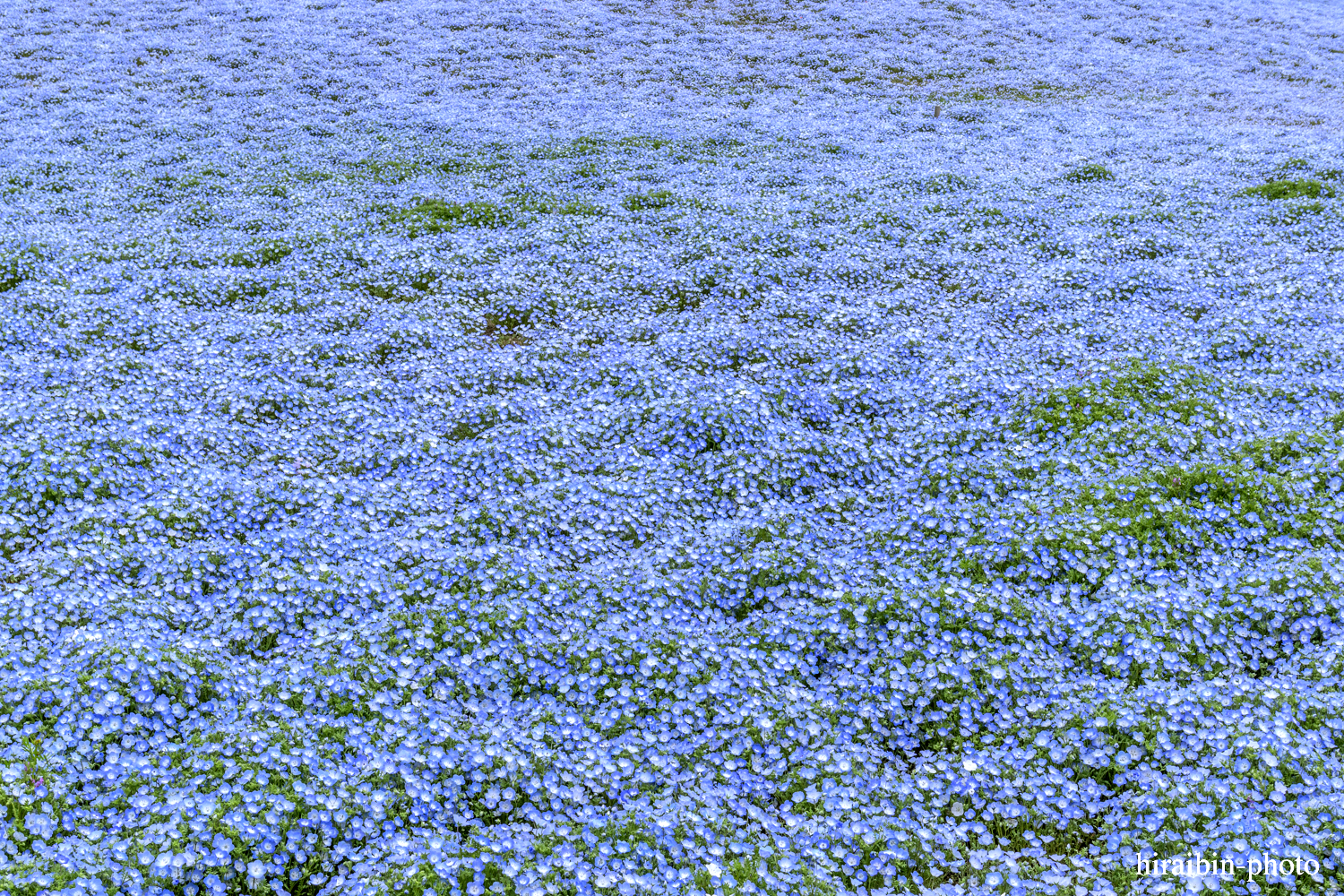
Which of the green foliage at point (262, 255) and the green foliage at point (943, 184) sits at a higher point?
the green foliage at point (943, 184)

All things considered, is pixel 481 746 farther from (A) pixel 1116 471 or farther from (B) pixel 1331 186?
(B) pixel 1331 186

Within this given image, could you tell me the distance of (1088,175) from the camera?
1176 inches

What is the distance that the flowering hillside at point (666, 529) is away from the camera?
8570 millimetres

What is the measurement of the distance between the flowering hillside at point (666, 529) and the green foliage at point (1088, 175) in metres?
0.26

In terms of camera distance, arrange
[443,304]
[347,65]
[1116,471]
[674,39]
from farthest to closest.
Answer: [674,39], [347,65], [443,304], [1116,471]

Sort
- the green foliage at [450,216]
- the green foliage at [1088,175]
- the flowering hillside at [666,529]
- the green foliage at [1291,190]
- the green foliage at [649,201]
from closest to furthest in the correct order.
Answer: the flowering hillside at [666,529], the green foliage at [450,216], the green foliage at [649,201], the green foliage at [1291,190], the green foliage at [1088,175]

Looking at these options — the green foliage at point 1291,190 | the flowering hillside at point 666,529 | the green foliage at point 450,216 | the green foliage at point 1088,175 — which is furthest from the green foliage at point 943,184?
the green foliage at point 450,216

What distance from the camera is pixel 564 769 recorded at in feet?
30.6

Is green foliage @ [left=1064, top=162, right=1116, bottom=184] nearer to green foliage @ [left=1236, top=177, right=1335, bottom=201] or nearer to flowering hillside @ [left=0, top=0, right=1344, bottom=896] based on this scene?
flowering hillside @ [left=0, top=0, right=1344, bottom=896]

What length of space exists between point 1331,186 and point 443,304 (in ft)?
90.6

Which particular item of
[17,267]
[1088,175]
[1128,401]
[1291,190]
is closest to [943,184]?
[1088,175]

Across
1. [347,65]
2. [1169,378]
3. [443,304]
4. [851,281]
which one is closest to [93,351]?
[443,304]

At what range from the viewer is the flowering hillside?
8570 millimetres

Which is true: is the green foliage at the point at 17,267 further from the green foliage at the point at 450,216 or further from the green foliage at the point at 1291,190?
the green foliage at the point at 1291,190
